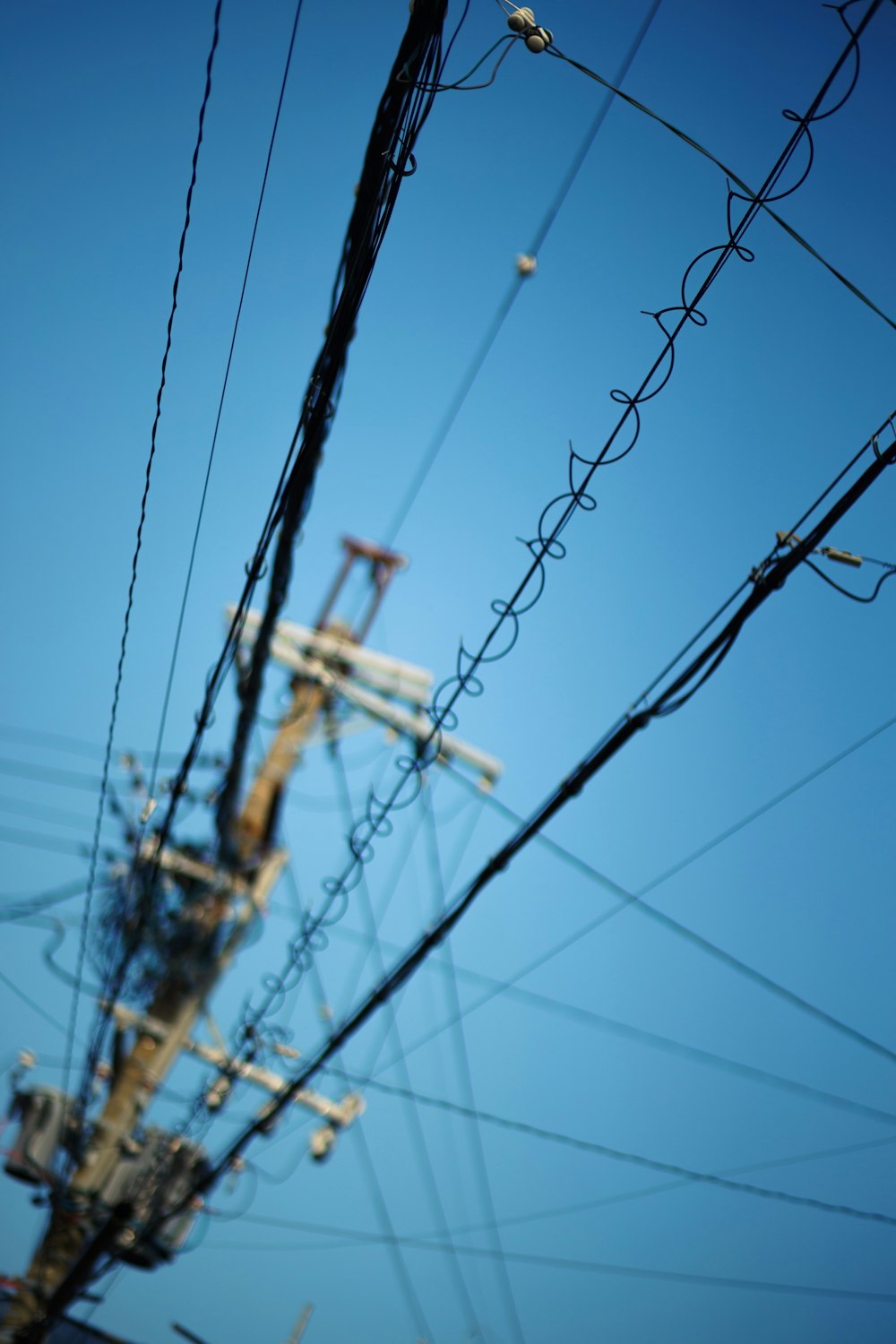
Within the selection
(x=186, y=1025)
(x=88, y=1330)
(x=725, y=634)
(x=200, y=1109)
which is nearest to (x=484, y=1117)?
(x=200, y=1109)

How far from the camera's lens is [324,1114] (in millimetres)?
8156

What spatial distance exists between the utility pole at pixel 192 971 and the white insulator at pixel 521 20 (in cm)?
522

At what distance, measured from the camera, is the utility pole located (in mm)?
6898

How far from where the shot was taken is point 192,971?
757 centimetres

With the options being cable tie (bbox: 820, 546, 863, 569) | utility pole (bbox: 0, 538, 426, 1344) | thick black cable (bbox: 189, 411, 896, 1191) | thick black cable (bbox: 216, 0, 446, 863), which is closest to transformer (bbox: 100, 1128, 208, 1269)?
utility pole (bbox: 0, 538, 426, 1344)

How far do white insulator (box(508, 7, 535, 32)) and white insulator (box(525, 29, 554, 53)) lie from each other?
22mm

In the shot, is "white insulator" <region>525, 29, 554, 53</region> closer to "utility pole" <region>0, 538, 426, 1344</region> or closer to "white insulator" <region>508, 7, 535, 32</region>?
"white insulator" <region>508, 7, 535, 32</region>

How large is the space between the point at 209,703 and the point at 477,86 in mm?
2743

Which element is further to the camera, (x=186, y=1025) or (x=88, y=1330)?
(x=88, y=1330)

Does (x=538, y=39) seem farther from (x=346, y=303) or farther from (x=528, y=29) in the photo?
(x=346, y=303)

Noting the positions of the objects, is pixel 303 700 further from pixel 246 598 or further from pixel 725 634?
pixel 725 634

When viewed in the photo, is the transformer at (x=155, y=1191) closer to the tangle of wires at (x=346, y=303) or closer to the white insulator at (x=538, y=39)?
the tangle of wires at (x=346, y=303)

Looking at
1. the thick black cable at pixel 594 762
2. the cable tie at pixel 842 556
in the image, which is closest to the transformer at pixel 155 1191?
the thick black cable at pixel 594 762

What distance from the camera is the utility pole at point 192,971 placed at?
690cm
